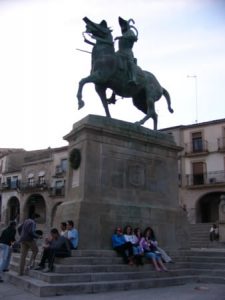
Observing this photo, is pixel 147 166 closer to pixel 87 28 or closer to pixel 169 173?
pixel 169 173

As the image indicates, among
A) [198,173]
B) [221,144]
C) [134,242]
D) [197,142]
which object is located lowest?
[134,242]

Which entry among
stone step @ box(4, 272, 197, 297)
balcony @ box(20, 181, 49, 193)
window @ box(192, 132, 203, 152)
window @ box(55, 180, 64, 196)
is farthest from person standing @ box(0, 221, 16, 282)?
balcony @ box(20, 181, 49, 193)

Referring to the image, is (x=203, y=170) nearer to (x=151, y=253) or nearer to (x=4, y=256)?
(x=151, y=253)

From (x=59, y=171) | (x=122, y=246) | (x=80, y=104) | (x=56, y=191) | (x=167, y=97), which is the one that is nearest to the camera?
(x=122, y=246)

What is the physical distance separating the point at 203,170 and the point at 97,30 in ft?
101

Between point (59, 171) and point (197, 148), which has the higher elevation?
point (197, 148)

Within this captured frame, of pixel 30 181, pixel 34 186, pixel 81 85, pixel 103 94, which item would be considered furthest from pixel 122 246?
pixel 30 181

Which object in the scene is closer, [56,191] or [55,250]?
[55,250]

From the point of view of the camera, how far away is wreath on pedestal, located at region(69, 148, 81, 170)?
37.0ft

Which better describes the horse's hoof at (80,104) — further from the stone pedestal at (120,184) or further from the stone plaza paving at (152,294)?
the stone plaza paving at (152,294)

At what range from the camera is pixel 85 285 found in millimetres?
7879

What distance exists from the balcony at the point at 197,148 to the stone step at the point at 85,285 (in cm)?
3247

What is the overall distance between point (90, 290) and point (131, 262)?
1.85m

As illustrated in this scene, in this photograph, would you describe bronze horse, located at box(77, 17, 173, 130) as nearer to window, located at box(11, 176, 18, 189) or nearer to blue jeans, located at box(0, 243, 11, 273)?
blue jeans, located at box(0, 243, 11, 273)
